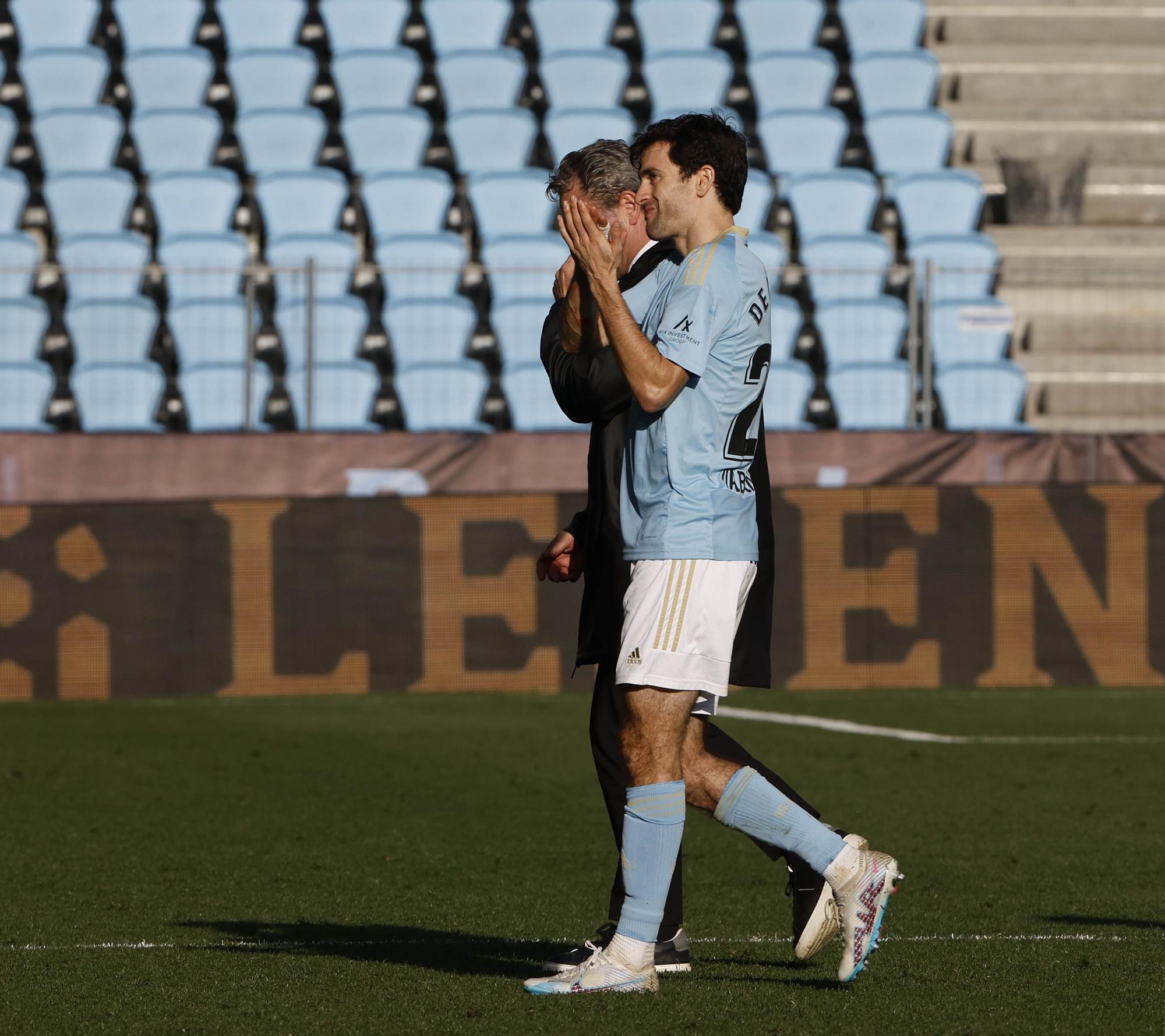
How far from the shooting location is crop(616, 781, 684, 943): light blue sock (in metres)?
4.21

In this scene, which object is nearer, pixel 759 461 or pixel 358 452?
pixel 759 461

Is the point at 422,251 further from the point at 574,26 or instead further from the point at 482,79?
the point at 574,26

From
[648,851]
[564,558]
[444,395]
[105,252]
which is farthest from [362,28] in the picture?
[648,851]

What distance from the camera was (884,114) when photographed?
17.6 m

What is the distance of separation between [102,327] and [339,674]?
347 centimetres

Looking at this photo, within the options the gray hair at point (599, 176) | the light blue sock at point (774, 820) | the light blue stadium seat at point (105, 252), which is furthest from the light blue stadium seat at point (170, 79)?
the light blue sock at point (774, 820)

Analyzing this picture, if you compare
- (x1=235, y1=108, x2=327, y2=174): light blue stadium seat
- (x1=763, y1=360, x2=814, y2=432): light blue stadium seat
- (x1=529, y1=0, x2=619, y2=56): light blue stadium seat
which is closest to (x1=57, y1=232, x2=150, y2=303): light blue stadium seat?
(x1=235, y1=108, x2=327, y2=174): light blue stadium seat

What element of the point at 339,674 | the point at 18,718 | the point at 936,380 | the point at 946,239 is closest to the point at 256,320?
the point at 339,674

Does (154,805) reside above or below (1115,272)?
below

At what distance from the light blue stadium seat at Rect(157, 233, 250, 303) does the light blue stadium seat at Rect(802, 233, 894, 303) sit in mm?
4384

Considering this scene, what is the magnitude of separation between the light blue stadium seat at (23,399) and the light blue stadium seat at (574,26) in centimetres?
701

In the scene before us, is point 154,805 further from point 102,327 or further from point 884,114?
point 884,114

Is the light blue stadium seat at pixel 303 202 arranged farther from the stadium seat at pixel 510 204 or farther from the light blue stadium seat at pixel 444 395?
the light blue stadium seat at pixel 444 395

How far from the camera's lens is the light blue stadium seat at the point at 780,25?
18.6 m
